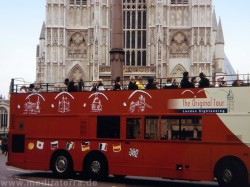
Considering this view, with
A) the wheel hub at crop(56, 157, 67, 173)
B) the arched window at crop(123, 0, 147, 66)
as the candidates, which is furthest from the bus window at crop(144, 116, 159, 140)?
the arched window at crop(123, 0, 147, 66)

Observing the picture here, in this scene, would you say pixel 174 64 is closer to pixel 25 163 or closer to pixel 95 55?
pixel 95 55

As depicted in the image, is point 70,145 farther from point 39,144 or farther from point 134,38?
point 134,38

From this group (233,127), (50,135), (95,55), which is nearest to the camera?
(233,127)

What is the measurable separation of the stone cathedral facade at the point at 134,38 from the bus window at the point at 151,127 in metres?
43.0

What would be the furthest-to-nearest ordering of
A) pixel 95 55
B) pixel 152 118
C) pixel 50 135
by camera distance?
pixel 95 55 → pixel 50 135 → pixel 152 118

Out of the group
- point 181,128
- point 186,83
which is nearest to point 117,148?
point 181,128

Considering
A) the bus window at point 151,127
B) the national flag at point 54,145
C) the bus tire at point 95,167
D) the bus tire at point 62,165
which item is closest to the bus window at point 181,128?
the bus window at point 151,127

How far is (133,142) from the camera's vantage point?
1530 cm

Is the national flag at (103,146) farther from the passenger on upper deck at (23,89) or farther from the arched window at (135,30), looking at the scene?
the arched window at (135,30)

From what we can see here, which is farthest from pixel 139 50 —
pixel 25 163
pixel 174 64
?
pixel 25 163

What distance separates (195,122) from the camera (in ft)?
46.7

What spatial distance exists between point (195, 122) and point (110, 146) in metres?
2.84

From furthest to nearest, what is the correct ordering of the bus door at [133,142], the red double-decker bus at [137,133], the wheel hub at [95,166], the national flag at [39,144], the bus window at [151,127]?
the national flag at [39,144], the wheel hub at [95,166], the bus door at [133,142], the bus window at [151,127], the red double-decker bus at [137,133]

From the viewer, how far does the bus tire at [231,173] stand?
13398 millimetres
